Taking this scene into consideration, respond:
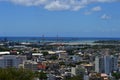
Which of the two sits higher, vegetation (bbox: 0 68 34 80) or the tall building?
vegetation (bbox: 0 68 34 80)

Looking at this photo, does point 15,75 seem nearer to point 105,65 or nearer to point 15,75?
point 15,75

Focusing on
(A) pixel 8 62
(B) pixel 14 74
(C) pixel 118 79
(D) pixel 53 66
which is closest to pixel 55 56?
(D) pixel 53 66

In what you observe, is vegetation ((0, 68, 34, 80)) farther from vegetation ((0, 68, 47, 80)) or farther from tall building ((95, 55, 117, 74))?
tall building ((95, 55, 117, 74))

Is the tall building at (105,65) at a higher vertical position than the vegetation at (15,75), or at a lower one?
lower

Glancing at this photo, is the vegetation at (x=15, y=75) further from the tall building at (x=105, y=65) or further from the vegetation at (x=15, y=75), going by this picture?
the tall building at (x=105, y=65)

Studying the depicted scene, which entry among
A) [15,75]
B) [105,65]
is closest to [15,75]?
[15,75]

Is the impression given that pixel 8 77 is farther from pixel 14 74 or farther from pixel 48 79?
pixel 48 79

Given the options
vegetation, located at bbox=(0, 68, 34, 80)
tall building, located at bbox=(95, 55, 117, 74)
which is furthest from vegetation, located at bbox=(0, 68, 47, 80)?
tall building, located at bbox=(95, 55, 117, 74)

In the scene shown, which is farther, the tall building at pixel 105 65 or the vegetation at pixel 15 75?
the tall building at pixel 105 65

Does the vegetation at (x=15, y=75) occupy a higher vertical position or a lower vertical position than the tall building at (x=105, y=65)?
higher

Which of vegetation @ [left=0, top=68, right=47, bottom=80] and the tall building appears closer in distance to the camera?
vegetation @ [left=0, top=68, right=47, bottom=80]

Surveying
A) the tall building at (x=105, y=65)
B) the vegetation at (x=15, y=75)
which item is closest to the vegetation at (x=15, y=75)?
the vegetation at (x=15, y=75)
